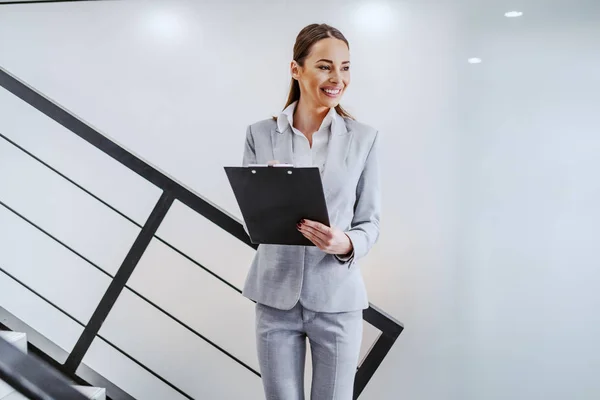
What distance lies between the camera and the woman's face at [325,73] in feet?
4.94

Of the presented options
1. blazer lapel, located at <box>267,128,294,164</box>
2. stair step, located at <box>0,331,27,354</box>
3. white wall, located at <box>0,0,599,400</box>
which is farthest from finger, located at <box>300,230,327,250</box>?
white wall, located at <box>0,0,599,400</box>

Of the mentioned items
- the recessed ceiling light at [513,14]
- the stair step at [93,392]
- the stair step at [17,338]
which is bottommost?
the stair step at [93,392]

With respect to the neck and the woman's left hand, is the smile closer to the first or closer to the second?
the neck

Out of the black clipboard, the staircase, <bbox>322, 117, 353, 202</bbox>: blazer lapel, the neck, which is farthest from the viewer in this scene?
the staircase

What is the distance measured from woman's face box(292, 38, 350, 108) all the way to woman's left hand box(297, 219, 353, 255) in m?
0.36

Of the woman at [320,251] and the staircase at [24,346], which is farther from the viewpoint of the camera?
the staircase at [24,346]

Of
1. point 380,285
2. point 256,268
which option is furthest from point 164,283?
point 256,268

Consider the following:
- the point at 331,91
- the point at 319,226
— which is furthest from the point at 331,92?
the point at 319,226

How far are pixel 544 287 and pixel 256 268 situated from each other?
141 centimetres

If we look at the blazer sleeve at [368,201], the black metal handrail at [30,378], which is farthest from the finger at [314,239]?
the black metal handrail at [30,378]

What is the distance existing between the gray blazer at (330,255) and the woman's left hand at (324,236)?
4 cm

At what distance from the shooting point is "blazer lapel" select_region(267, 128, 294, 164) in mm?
1480

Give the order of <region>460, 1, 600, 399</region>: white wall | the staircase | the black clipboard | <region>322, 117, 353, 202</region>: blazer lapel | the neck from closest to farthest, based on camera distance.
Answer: the black clipboard
<region>322, 117, 353, 202</region>: blazer lapel
the neck
the staircase
<region>460, 1, 600, 399</region>: white wall

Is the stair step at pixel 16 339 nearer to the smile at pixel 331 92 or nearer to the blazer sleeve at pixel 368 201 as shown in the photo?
the blazer sleeve at pixel 368 201
